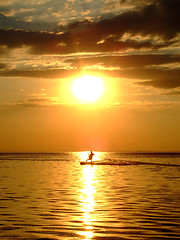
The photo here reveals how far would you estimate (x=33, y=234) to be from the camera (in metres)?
16.9

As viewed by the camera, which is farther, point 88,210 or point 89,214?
point 88,210

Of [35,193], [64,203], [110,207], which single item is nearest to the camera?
[110,207]

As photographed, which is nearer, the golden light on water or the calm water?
the golden light on water

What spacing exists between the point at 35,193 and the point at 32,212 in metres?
9.13

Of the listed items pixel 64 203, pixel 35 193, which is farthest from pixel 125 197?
pixel 35 193

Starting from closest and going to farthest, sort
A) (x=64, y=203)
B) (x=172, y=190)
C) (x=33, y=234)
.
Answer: (x=33, y=234) < (x=64, y=203) < (x=172, y=190)

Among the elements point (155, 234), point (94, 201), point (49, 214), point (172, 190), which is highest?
point (172, 190)

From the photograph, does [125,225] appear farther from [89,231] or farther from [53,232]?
[53,232]

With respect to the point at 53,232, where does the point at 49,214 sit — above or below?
above

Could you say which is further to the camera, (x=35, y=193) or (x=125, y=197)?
(x=35, y=193)

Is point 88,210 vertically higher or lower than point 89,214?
higher

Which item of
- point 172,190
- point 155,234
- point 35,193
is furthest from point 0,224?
point 172,190

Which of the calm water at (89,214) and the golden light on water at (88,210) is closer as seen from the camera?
the golden light on water at (88,210)

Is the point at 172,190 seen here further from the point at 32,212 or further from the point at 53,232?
the point at 53,232
